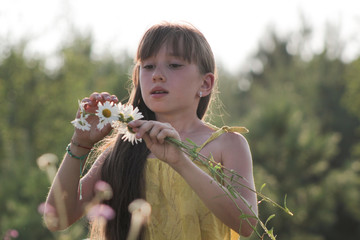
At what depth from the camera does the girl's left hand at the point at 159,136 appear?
2201 mm

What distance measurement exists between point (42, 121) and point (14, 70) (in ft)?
6.08

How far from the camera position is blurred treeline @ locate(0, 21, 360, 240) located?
17.8 m

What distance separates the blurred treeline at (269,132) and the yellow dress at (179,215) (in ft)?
34.2

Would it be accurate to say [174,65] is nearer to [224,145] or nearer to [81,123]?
[224,145]

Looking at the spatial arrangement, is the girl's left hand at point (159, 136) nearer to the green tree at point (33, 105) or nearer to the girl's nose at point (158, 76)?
the girl's nose at point (158, 76)

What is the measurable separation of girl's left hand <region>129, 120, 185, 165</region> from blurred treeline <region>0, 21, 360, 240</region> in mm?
11042

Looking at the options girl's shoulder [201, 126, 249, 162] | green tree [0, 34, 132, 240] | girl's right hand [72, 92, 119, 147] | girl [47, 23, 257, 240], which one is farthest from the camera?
green tree [0, 34, 132, 240]

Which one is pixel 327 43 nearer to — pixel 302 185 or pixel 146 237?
pixel 302 185

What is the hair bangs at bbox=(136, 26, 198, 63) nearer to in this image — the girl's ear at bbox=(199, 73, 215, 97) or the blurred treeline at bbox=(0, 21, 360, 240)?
the girl's ear at bbox=(199, 73, 215, 97)

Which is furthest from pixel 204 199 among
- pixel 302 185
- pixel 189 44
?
pixel 302 185

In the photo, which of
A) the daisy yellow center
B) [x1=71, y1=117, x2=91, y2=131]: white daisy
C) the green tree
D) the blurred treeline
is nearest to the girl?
[x1=71, y1=117, x2=91, y2=131]: white daisy

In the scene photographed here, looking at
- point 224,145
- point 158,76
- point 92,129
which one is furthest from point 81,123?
point 224,145

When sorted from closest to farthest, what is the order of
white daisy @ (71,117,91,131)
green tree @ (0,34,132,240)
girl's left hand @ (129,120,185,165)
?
girl's left hand @ (129,120,185,165), white daisy @ (71,117,91,131), green tree @ (0,34,132,240)

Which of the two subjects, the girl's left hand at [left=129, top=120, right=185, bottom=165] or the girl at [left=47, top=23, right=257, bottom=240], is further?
the girl at [left=47, top=23, right=257, bottom=240]
